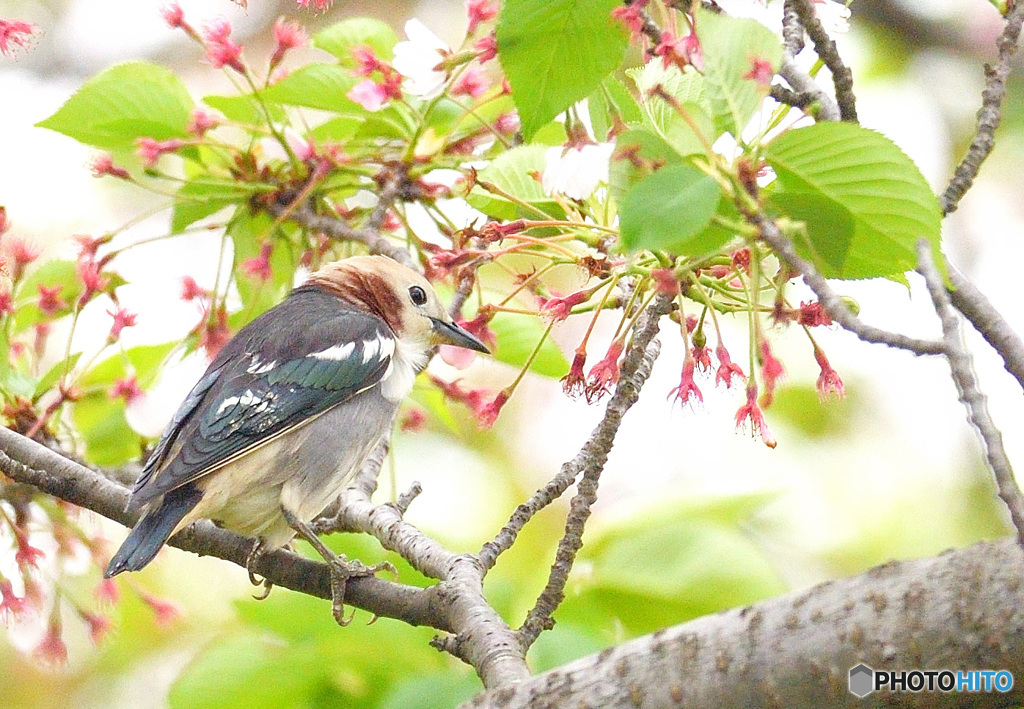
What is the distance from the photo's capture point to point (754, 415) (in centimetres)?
245

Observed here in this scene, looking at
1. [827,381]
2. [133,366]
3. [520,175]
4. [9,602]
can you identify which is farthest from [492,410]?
[9,602]

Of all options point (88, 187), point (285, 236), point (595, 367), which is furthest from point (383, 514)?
point (88, 187)

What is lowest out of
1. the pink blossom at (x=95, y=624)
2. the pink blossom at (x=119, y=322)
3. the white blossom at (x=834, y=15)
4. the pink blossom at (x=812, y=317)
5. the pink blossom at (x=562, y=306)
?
the pink blossom at (x=95, y=624)

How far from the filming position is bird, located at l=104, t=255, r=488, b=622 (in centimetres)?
323

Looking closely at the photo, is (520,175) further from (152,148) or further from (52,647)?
(52,647)

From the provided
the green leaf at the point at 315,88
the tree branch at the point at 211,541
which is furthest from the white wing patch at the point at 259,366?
the green leaf at the point at 315,88

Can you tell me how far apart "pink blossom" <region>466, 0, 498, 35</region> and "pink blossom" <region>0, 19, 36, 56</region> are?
1.16 metres

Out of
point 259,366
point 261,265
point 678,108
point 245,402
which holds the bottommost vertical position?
point 245,402

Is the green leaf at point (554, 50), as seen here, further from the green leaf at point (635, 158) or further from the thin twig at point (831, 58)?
the thin twig at point (831, 58)

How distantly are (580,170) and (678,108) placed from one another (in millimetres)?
455

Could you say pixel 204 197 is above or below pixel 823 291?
below

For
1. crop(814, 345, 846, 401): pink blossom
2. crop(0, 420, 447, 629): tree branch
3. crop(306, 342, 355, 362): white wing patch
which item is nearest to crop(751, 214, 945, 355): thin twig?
crop(814, 345, 846, 401): pink blossom

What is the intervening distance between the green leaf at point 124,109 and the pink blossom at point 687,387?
1744 mm

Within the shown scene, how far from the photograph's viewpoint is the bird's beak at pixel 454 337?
3.45 m
